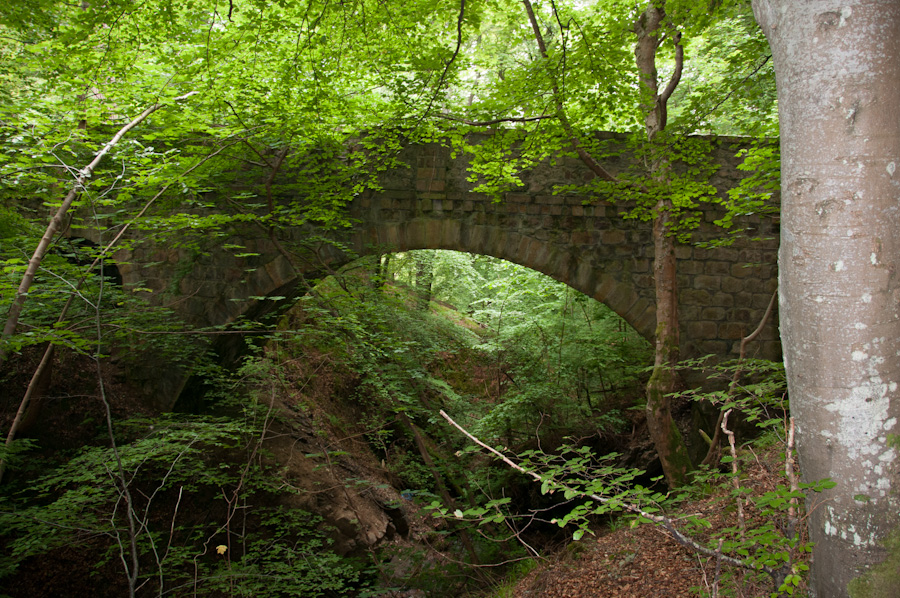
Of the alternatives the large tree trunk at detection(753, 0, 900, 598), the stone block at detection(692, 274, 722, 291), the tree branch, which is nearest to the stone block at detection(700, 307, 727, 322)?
the stone block at detection(692, 274, 722, 291)

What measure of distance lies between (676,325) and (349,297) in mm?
2712

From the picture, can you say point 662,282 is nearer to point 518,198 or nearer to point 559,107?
point 559,107

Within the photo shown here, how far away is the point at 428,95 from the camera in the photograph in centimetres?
394

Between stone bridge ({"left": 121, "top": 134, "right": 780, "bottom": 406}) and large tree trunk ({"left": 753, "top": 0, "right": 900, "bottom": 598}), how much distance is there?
435 cm

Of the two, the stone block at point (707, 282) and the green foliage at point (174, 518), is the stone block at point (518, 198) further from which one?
the green foliage at point (174, 518)

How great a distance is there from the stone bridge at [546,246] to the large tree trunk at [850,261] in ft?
14.3

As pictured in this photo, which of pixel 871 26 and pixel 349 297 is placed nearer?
pixel 871 26

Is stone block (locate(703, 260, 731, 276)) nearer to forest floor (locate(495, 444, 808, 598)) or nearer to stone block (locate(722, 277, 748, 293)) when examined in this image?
stone block (locate(722, 277, 748, 293))

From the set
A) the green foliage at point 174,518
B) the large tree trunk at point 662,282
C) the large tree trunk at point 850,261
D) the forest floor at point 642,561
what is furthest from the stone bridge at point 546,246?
the large tree trunk at point 850,261

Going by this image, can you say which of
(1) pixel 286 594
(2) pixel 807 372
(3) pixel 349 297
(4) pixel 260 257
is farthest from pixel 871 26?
(4) pixel 260 257

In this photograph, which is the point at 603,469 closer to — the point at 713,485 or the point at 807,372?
the point at 807,372

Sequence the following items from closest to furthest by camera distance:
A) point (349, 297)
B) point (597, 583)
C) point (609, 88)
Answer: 1. point (597, 583)
2. point (609, 88)
3. point (349, 297)

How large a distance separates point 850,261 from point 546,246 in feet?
14.7

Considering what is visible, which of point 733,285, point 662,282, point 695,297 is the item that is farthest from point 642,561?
point 733,285
